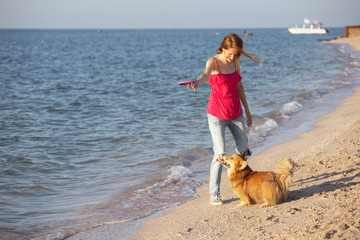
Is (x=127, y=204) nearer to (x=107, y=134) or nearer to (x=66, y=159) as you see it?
(x=66, y=159)

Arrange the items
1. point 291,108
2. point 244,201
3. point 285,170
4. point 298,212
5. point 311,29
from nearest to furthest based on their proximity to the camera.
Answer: point 298,212 < point 285,170 < point 244,201 < point 291,108 < point 311,29

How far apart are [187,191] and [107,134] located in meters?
4.68

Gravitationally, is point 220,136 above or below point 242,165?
above

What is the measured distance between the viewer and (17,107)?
14117 mm

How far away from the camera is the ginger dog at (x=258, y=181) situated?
14.4ft

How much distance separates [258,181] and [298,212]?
58 cm

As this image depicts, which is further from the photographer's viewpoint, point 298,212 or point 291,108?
point 291,108

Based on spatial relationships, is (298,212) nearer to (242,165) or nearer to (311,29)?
(242,165)

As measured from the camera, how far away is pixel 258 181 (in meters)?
4.52

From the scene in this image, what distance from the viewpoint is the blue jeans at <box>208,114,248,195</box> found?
459cm

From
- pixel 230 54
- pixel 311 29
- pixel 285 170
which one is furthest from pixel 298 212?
pixel 311 29

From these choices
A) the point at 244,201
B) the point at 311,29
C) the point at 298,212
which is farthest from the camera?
the point at 311,29

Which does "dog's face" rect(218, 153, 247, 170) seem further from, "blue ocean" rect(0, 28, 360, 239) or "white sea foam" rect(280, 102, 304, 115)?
"white sea foam" rect(280, 102, 304, 115)

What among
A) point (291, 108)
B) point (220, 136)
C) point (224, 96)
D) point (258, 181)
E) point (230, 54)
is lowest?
point (291, 108)
